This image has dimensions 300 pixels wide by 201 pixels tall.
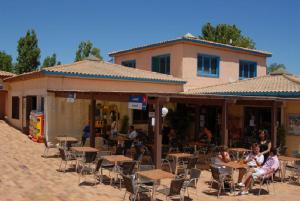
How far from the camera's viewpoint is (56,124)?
17688 mm

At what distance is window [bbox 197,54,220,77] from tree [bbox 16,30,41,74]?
70.1 ft

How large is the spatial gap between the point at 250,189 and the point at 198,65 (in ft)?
44.2

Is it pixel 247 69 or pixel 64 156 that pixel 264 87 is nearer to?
pixel 247 69

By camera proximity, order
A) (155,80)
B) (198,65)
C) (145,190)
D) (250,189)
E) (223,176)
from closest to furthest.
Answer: (145,190) → (223,176) → (250,189) → (155,80) → (198,65)

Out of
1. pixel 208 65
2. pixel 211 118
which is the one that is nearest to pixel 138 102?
pixel 211 118

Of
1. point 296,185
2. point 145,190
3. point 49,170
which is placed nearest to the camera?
point 145,190

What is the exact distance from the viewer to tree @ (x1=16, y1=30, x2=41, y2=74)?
37.5 m

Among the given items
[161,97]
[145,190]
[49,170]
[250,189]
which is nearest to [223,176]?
[250,189]

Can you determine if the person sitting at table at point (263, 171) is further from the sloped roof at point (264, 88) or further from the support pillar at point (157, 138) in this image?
the sloped roof at point (264, 88)

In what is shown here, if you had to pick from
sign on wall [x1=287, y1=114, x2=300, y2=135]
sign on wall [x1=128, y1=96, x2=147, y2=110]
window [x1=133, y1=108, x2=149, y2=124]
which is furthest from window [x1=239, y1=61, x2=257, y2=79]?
sign on wall [x1=128, y1=96, x2=147, y2=110]

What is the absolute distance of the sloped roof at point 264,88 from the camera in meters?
17.2

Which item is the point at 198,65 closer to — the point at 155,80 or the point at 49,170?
the point at 155,80

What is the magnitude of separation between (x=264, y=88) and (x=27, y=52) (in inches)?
1056

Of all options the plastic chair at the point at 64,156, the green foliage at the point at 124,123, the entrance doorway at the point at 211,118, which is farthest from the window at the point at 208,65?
the plastic chair at the point at 64,156
